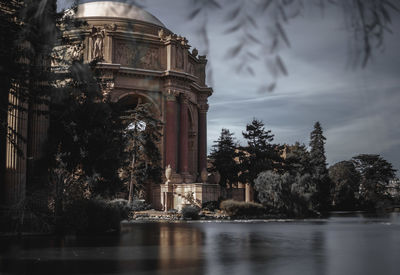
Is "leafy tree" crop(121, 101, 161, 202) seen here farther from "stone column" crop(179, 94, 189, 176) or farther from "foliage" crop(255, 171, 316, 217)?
"foliage" crop(255, 171, 316, 217)

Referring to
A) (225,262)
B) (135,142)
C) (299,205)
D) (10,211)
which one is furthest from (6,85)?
(299,205)

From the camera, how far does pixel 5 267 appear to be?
802 cm

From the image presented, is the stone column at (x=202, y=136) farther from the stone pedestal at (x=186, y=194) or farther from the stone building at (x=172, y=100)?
the stone pedestal at (x=186, y=194)

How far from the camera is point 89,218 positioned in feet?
54.5

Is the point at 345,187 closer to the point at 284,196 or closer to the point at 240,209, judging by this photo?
the point at 284,196

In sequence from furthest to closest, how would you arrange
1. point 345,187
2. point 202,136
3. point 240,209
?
point 345,187, point 202,136, point 240,209

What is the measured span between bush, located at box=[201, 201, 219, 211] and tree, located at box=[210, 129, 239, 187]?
34.2 ft

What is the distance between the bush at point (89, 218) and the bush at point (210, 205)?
18.4 meters

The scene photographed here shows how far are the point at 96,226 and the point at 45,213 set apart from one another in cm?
178

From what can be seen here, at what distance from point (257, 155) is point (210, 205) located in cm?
1284

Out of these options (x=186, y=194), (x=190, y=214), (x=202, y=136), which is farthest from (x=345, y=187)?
(x=190, y=214)

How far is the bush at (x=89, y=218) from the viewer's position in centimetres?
1581

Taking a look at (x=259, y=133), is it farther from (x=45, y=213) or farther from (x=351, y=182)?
(x=45, y=213)

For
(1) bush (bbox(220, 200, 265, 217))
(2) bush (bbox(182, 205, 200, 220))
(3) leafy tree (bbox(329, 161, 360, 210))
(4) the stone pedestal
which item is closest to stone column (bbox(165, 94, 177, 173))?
(4) the stone pedestal
